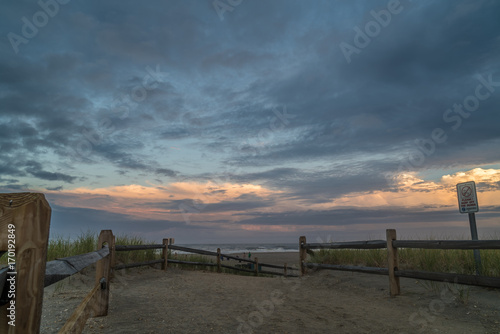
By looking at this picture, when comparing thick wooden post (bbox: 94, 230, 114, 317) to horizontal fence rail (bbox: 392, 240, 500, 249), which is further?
horizontal fence rail (bbox: 392, 240, 500, 249)

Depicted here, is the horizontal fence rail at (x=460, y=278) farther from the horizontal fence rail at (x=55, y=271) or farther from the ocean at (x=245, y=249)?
the ocean at (x=245, y=249)

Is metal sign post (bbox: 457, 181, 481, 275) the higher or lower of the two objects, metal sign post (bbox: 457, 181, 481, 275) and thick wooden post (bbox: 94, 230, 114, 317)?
the higher

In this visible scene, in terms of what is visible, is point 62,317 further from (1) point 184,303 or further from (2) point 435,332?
(2) point 435,332

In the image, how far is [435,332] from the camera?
4.72 meters

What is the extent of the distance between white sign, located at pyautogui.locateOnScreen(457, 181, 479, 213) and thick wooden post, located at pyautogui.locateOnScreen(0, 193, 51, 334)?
8554mm

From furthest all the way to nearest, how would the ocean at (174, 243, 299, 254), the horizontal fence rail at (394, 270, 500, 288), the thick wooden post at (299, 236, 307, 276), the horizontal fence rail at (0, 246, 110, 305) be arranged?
the ocean at (174, 243, 299, 254) → the thick wooden post at (299, 236, 307, 276) → the horizontal fence rail at (394, 270, 500, 288) → the horizontal fence rail at (0, 246, 110, 305)

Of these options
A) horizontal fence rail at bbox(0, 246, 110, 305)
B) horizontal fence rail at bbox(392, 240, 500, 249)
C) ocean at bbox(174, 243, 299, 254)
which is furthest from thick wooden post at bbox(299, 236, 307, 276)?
ocean at bbox(174, 243, 299, 254)

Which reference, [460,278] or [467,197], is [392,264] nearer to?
[460,278]

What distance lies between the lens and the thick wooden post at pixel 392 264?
704 centimetres

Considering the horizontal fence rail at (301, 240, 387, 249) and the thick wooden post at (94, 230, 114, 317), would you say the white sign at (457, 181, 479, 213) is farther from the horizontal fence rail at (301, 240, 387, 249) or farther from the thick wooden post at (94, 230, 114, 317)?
the thick wooden post at (94, 230, 114, 317)

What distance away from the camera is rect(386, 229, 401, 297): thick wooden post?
7.04m

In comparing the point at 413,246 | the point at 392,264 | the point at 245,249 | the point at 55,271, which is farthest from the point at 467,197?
the point at 245,249

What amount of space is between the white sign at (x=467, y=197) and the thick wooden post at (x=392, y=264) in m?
1.98

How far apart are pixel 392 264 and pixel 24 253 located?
7203 millimetres
